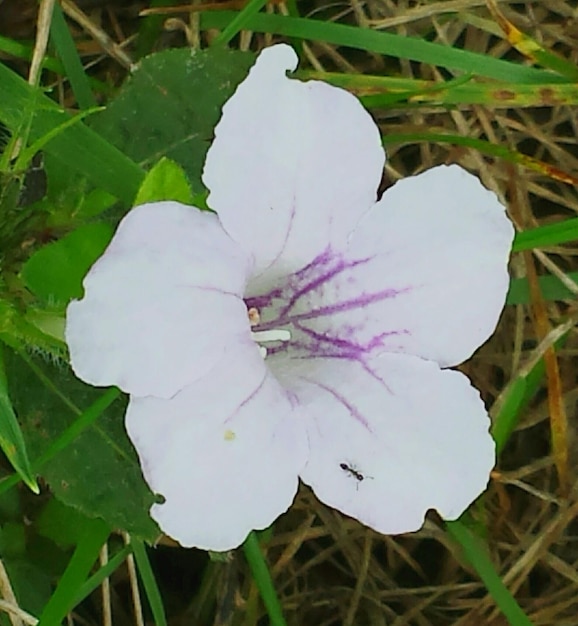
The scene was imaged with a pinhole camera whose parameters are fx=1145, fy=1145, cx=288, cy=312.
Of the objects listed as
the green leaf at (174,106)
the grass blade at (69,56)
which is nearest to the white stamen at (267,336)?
the green leaf at (174,106)

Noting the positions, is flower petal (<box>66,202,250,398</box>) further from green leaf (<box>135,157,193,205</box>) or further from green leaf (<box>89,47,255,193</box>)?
green leaf (<box>89,47,255,193</box>)

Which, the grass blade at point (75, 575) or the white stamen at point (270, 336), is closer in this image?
the white stamen at point (270, 336)

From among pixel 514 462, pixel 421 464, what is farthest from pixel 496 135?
pixel 421 464

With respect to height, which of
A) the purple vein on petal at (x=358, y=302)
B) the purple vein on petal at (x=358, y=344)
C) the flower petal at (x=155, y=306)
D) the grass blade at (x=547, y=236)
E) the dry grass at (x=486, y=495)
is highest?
the flower petal at (x=155, y=306)

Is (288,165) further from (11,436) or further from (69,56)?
(69,56)

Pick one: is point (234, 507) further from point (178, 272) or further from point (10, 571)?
point (10, 571)

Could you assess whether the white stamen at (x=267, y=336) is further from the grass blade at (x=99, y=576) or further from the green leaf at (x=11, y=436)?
the grass blade at (x=99, y=576)
